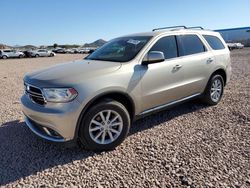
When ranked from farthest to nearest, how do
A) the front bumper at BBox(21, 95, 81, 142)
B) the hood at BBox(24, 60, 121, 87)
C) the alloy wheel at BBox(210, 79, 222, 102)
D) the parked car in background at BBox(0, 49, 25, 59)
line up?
the parked car in background at BBox(0, 49, 25, 59) → the alloy wheel at BBox(210, 79, 222, 102) → the hood at BBox(24, 60, 121, 87) → the front bumper at BBox(21, 95, 81, 142)

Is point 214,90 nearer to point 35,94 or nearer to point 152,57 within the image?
point 152,57

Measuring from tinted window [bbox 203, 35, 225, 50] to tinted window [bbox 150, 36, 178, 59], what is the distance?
123cm

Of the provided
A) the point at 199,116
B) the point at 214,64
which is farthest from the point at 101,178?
the point at 214,64

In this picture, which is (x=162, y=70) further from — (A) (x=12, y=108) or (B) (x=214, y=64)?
(A) (x=12, y=108)

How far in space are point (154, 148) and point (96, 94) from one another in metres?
1.26

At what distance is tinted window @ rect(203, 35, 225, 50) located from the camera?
5.22 meters

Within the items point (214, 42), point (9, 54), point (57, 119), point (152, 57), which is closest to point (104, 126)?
point (57, 119)

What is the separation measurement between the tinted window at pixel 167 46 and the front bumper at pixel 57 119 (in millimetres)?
1860

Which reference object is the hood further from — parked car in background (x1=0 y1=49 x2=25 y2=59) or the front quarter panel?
parked car in background (x1=0 y1=49 x2=25 y2=59)

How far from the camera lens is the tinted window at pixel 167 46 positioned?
4.12m

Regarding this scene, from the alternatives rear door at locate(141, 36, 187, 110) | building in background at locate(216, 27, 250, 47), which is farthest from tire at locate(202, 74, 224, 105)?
building in background at locate(216, 27, 250, 47)

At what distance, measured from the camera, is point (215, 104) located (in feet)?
17.9

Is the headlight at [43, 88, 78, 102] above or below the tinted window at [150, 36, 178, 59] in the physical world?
below

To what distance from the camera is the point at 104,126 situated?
134 inches
